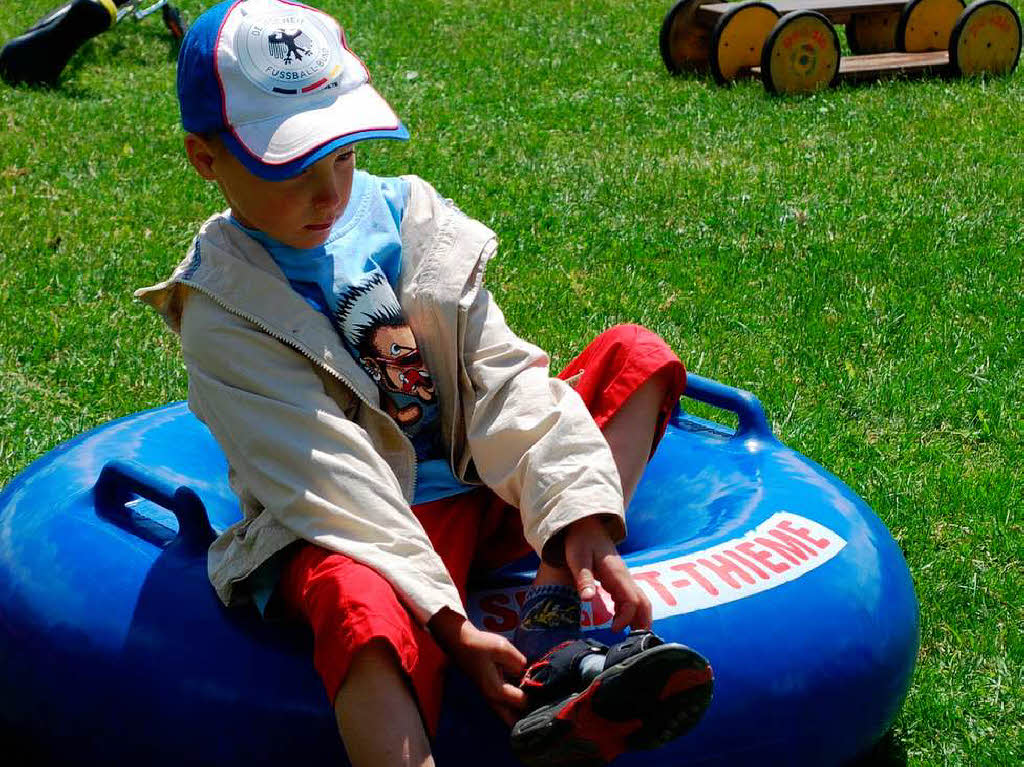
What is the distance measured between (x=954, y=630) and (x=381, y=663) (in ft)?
4.89

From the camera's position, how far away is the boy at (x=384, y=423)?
1.86 metres

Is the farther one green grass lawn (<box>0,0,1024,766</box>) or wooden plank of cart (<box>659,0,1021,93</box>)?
wooden plank of cart (<box>659,0,1021,93</box>)

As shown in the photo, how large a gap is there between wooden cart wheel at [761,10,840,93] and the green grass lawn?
0.41 ft

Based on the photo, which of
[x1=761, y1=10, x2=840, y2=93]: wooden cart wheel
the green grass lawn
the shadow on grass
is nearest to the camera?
the shadow on grass

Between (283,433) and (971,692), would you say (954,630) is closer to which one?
(971,692)

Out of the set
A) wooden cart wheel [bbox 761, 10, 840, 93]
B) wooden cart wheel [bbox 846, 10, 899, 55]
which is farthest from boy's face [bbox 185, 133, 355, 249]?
wooden cart wheel [bbox 846, 10, 899, 55]

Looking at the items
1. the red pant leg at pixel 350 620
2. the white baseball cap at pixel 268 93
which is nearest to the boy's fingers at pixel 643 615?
the red pant leg at pixel 350 620

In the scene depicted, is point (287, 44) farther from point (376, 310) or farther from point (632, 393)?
point (632, 393)

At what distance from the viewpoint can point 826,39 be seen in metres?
7.29

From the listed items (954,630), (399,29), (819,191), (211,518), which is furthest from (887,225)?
(399,29)

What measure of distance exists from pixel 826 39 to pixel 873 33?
1.49 meters

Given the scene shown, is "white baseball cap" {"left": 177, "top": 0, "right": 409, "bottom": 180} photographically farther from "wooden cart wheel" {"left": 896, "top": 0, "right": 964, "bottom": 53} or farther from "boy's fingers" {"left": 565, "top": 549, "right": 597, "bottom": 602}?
"wooden cart wheel" {"left": 896, "top": 0, "right": 964, "bottom": 53}

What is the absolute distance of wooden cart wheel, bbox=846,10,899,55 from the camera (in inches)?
337

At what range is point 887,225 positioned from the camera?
17.3 ft
